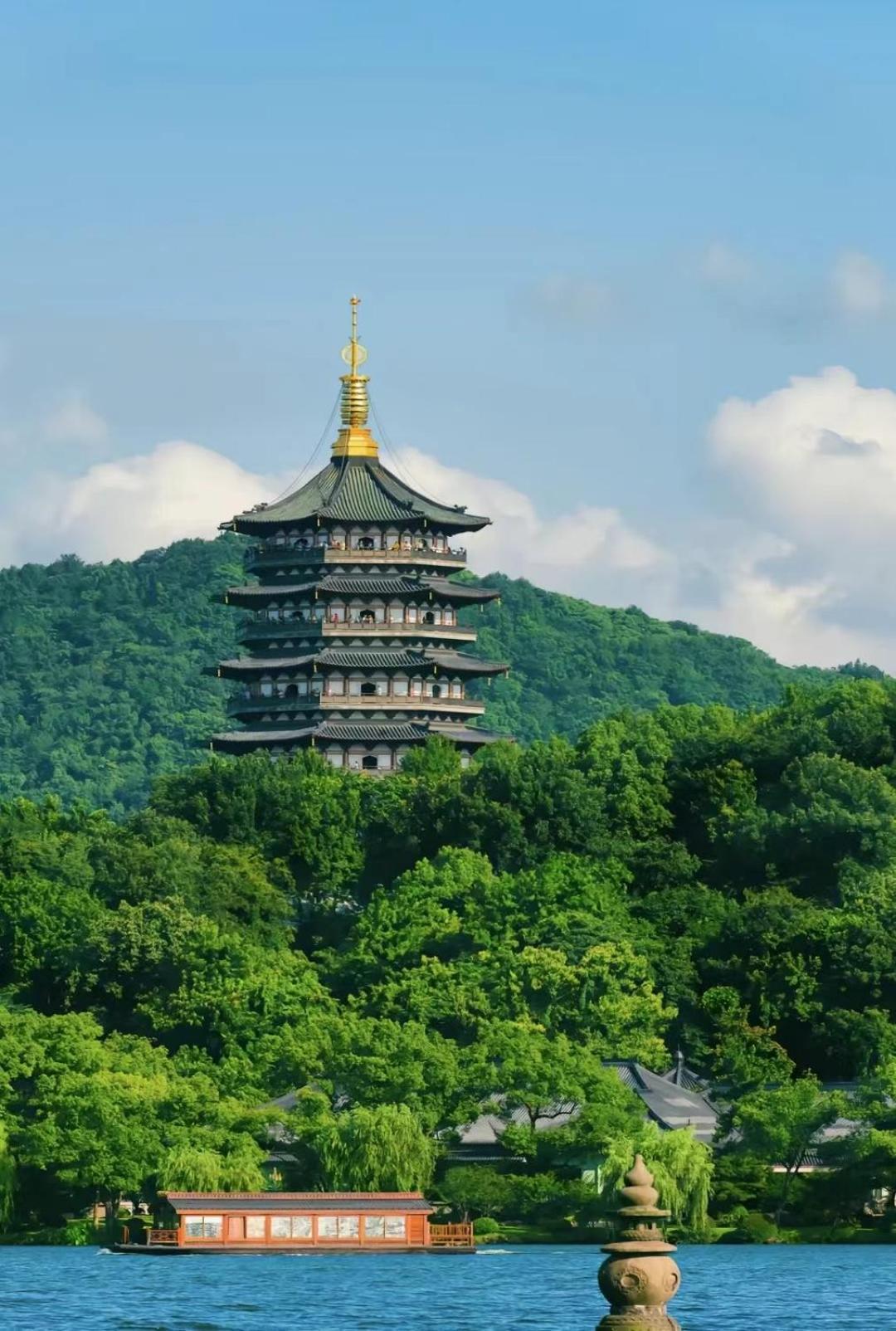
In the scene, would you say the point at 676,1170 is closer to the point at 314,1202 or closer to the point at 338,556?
the point at 314,1202

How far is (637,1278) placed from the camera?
30969mm

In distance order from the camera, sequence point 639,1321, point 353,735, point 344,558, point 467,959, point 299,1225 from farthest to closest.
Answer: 1. point 344,558
2. point 353,735
3. point 467,959
4. point 299,1225
5. point 639,1321

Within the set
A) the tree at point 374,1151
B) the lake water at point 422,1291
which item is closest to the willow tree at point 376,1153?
the tree at point 374,1151

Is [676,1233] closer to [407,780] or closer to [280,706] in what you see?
[407,780]

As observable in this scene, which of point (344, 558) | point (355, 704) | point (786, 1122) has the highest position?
point (344, 558)

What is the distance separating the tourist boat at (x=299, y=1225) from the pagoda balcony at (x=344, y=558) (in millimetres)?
28387

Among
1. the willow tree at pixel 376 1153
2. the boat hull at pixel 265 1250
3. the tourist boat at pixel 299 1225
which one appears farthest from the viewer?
the willow tree at pixel 376 1153

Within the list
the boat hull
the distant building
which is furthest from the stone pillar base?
the distant building

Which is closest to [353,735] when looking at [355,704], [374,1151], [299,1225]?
[355,704]

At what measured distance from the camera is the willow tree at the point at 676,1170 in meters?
65.4

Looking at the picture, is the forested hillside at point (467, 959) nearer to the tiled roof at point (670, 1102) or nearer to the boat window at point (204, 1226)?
the tiled roof at point (670, 1102)

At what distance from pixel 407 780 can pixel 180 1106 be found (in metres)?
17.0

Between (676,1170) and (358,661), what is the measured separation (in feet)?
87.8

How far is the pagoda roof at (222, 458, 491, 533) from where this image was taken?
91938 mm
